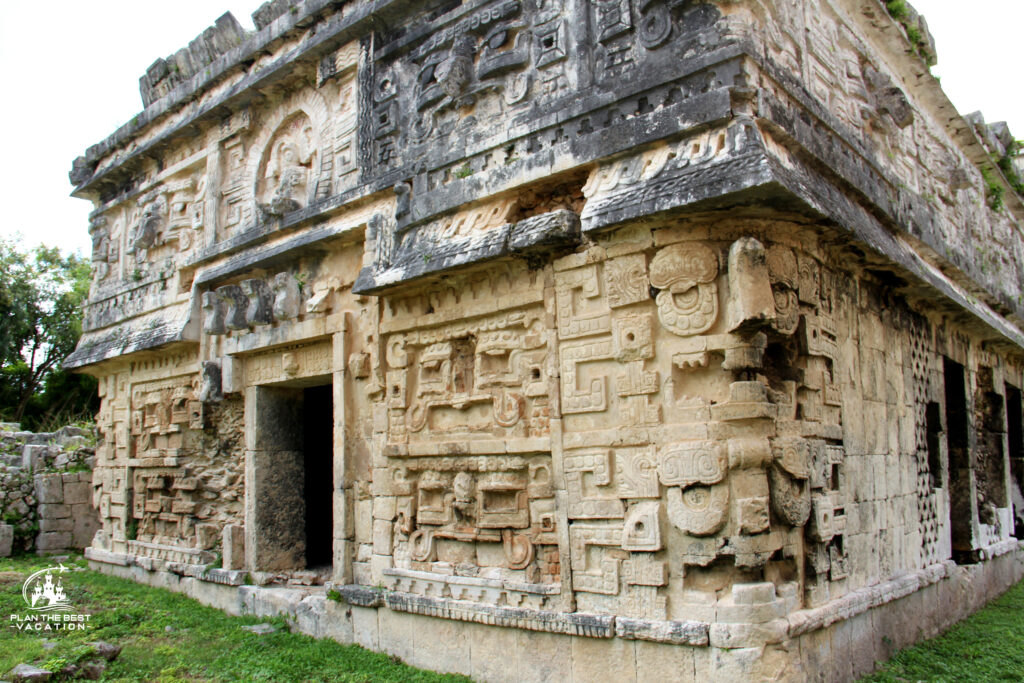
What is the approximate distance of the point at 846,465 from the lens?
5.14 metres

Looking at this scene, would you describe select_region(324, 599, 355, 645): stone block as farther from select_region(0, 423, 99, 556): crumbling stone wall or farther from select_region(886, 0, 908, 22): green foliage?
select_region(886, 0, 908, 22): green foliage

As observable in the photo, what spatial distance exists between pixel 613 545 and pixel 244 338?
4825 millimetres

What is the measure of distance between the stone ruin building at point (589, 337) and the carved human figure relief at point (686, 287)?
2 centimetres

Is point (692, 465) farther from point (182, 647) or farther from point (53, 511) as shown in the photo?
point (53, 511)

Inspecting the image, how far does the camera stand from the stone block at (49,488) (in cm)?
1112

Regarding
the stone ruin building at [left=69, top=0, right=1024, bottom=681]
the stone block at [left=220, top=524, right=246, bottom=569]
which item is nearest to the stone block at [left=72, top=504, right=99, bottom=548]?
the stone ruin building at [left=69, top=0, right=1024, bottom=681]

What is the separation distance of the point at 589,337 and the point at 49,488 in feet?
31.7

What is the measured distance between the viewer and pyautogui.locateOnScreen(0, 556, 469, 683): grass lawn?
5605 mm

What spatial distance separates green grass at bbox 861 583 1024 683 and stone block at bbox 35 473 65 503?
10767mm

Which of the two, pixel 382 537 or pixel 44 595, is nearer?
pixel 382 537

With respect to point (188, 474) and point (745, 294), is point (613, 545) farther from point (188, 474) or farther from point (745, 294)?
point (188, 474)

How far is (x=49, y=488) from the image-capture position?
439 inches

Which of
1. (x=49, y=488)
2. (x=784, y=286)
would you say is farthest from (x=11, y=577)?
(x=784, y=286)

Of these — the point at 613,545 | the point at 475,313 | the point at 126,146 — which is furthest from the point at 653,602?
the point at 126,146
